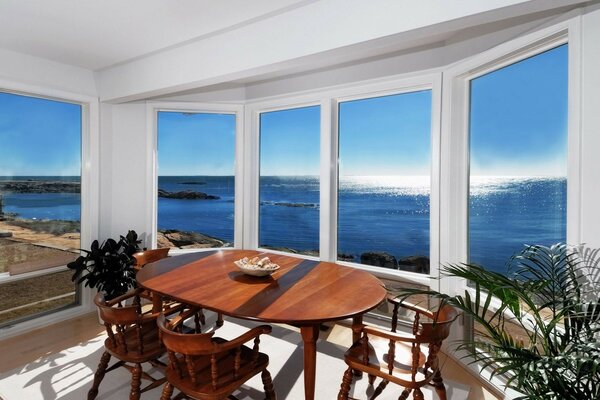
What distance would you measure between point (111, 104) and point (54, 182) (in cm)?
107

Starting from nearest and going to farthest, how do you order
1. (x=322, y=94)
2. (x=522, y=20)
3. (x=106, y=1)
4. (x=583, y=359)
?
(x=583, y=359) → (x=522, y=20) → (x=106, y=1) → (x=322, y=94)

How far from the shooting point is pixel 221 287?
235 centimetres

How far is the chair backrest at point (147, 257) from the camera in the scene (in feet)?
10.4

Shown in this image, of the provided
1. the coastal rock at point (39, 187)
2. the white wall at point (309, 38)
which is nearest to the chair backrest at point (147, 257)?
the coastal rock at point (39, 187)

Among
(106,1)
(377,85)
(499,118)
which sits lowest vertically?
(499,118)

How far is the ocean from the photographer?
2.37m

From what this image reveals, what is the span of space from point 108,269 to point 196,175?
1.41 meters

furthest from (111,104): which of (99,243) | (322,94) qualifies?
(322,94)

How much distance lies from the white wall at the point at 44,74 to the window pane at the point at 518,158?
3.94 meters

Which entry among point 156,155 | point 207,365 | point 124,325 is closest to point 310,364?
point 207,365

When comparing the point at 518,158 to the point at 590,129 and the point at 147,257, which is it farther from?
the point at 147,257

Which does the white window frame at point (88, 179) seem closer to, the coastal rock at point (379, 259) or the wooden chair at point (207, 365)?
the wooden chair at point (207, 365)

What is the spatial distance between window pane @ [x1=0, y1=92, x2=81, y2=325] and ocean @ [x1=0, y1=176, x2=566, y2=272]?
3 centimetres

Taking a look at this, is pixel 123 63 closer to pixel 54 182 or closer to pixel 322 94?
pixel 54 182
